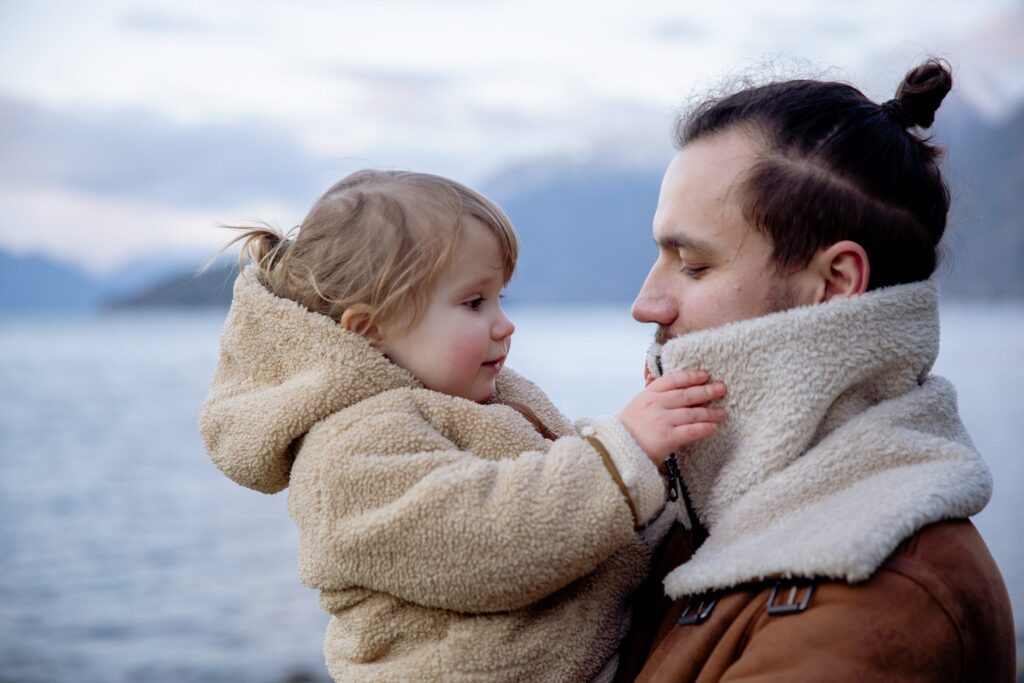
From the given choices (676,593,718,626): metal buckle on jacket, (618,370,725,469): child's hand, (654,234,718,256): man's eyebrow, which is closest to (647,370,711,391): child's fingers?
(618,370,725,469): child's hand

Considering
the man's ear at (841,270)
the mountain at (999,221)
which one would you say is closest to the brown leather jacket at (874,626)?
the man's ear at (841,270)

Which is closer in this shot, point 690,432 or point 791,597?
point 791,597

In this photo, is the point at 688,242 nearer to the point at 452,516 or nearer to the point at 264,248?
the point at 452,516

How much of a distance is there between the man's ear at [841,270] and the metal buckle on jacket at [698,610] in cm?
66

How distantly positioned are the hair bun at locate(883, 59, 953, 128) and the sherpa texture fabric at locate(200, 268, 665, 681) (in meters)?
0.97

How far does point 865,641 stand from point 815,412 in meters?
0.46

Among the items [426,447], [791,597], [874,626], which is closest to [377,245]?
[426,447]

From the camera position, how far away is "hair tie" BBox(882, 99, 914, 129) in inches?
86.8

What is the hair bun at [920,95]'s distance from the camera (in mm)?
2211

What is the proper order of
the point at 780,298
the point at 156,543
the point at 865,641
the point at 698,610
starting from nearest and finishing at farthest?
the point at 865,641, the point at 698,610, the point at 780,298, the point at 156,543

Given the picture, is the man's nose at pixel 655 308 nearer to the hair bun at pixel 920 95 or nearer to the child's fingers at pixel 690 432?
the child's fingers at pixel 690 432

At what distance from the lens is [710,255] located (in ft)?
7.01

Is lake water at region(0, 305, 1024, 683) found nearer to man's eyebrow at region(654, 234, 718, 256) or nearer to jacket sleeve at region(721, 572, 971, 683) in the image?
man's eyebrow at region(654, 234, 718, 256)

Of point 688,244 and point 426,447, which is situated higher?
point 688,244
